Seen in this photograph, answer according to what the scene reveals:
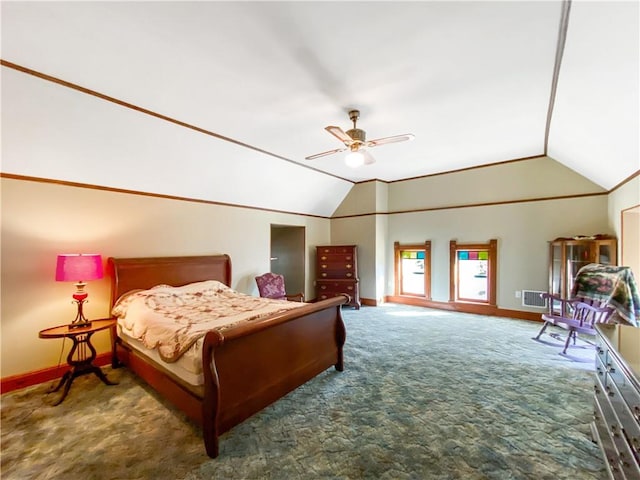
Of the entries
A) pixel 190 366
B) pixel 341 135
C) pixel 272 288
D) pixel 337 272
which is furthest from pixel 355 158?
pixel 337 272

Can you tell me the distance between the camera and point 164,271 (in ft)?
13.0

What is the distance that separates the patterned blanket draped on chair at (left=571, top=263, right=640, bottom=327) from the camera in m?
3.09

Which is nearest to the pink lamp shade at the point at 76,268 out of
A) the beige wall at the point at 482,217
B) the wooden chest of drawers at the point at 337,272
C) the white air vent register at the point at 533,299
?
the wooden chest of drawers at the point at 337,272

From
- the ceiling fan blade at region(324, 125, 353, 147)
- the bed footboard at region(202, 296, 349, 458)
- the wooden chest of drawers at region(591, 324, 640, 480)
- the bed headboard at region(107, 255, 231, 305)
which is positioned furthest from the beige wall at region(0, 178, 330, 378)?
the wooden chest of drawers at region(591, 324, 640, 480)

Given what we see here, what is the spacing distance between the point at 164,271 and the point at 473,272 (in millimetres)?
5592

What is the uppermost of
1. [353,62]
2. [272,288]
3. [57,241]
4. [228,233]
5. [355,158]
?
[353,62]

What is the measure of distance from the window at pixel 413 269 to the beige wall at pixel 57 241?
4275mm

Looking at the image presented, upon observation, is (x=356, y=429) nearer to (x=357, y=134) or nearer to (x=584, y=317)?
(x=357, y=134)

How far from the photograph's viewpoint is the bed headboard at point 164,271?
137 inches

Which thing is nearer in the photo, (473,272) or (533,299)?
(533,299)

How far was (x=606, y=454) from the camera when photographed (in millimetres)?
1699

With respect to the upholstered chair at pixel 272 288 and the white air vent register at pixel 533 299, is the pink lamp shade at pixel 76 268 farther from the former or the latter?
the white air vent register at pixel 533 299

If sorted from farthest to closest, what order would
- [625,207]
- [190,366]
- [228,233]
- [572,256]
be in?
[228,233], [572,256], [625,207], [190,366]

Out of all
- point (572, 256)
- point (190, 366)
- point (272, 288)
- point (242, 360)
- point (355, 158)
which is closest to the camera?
point (190, 366)
